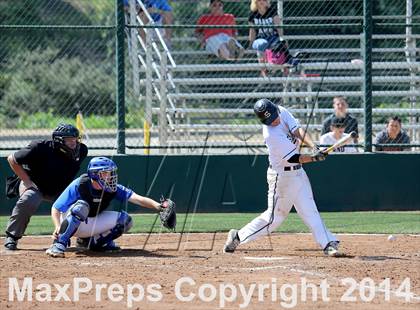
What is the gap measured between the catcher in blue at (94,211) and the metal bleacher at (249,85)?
599 centimetres

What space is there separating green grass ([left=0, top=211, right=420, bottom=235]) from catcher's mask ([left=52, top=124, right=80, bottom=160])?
2.05 m

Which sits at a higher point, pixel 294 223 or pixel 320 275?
pixel 294 223

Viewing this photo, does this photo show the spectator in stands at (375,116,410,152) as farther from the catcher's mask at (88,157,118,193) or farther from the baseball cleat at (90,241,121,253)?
the catcher's mask at (88,157,118,193)

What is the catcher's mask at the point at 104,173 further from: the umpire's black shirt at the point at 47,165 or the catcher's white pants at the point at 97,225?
the umpire's black shirt at the point at 47,165

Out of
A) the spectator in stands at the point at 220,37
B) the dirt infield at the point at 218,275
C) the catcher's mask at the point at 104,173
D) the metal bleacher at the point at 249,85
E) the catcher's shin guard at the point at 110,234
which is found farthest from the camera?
the spectator in stands at the point at 220,37

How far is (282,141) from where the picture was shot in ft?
31.6

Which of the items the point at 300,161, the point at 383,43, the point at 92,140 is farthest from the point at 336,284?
the point at 92,140

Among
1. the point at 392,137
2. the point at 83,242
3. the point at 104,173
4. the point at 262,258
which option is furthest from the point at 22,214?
the point at 392,137

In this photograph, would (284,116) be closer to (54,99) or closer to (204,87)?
(204,87)

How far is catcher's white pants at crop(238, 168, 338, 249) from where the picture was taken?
9.75 meters

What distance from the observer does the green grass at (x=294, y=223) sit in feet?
40.5

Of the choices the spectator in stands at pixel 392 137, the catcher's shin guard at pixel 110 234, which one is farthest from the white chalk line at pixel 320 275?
the spectator in stands at pixel 392 137

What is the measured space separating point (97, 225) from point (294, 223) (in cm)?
414

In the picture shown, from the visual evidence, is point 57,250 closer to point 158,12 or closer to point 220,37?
point 220,37
